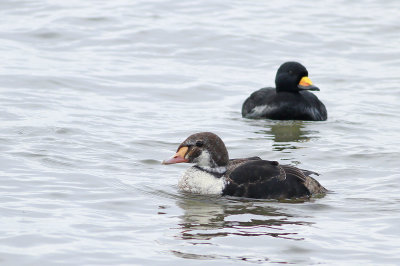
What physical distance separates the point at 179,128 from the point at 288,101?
2.21 m

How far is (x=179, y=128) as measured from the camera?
1384cm

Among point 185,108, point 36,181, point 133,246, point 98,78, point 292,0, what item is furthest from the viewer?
point 292,0

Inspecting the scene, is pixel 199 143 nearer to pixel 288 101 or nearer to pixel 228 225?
pixel 228 225

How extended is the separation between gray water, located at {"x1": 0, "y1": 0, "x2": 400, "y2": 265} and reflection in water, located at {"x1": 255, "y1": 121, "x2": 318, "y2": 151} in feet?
0.14

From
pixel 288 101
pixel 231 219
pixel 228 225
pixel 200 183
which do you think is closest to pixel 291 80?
pixel 288 101

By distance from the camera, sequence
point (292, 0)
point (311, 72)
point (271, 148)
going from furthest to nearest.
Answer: point (292, 0) → point (311, 72) → point (271, 148)

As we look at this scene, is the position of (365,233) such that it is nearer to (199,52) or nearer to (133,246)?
(133,246)

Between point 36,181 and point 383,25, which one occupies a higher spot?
point 383,25

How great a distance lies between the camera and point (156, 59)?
19.0m

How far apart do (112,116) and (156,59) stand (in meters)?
4.74

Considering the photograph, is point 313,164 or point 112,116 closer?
point 313,164

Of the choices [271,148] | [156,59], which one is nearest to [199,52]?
[156,59]

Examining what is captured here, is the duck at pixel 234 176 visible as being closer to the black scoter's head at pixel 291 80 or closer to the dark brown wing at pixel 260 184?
the dark brown wing at pixel 260 184

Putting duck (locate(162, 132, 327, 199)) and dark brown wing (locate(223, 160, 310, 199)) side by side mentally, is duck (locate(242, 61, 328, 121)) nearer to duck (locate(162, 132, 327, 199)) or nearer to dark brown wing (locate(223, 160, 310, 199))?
duck (locate(162, 132, 327, 199))
